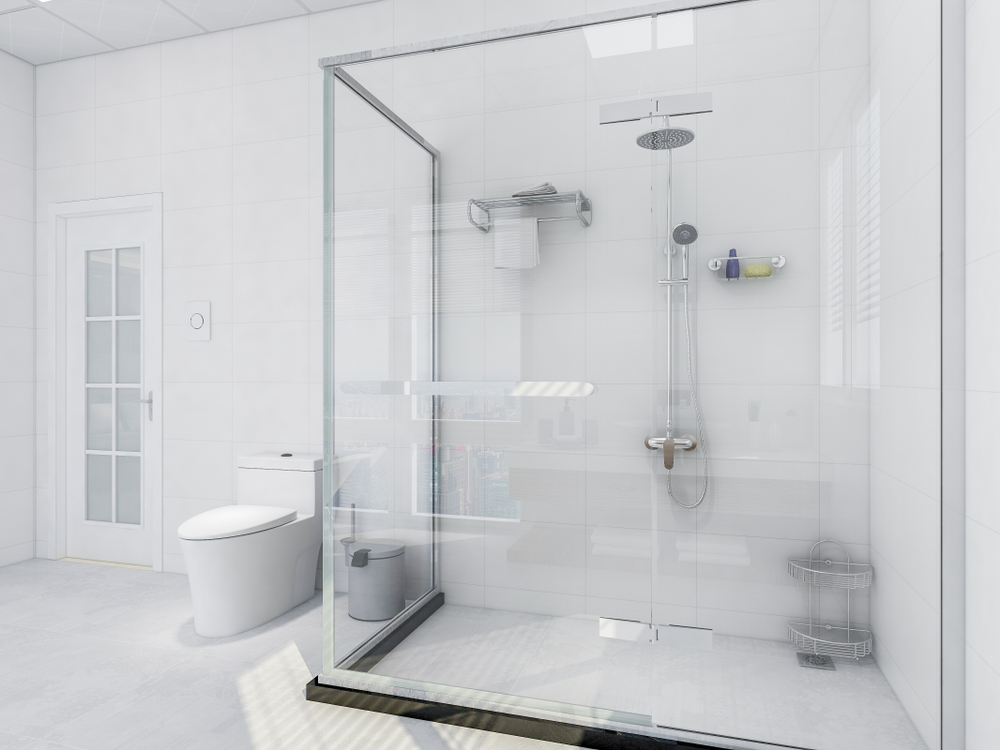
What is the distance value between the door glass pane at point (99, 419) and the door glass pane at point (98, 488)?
0.25 feet

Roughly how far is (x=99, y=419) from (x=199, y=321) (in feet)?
2.96

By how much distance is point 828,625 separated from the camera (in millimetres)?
1494

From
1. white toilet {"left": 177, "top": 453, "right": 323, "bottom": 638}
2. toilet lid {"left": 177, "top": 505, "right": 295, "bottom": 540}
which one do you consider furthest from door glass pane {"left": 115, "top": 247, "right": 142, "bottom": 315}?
toilet lid {"left": 177, "top": 505, "right": 295, "bottom": 540}

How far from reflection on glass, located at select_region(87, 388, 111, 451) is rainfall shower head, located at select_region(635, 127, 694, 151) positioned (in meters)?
3.12

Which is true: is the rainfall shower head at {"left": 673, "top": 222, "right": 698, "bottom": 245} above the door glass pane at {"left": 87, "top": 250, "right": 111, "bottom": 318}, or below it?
below

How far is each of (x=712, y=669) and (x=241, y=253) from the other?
8.74 ft

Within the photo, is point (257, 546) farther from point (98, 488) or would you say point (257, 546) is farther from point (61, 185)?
point (61, 185)

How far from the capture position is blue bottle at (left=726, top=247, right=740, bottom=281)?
60.9 inches

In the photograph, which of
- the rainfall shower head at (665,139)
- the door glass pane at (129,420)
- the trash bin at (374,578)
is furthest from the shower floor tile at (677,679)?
the door glass pane at (129,420)

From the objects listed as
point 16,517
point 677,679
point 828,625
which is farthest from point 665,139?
point 16,517

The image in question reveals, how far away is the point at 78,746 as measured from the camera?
1.67 metres

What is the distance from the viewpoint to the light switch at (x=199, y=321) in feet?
10.1

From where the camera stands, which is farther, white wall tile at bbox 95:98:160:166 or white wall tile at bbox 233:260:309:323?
white wall tile at bbox 95:98:160:166

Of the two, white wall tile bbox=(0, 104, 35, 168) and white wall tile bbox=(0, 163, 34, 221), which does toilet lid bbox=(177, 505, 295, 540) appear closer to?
white wall tile bbox=(0, 163, 34, 221)
